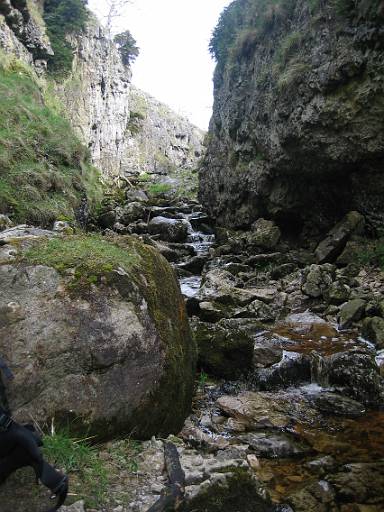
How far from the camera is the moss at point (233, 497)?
2562 mm

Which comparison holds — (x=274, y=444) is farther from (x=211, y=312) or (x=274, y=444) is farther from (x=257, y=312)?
(x=257, y=312)

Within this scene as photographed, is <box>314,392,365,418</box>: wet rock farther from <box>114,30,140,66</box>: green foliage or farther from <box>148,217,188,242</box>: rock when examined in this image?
<box>114,30,140,66</box>: green foliage

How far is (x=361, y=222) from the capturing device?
36.4 feet

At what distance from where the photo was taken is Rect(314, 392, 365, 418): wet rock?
14.9 feet

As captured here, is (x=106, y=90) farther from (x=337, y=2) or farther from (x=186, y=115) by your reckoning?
(x=186, y=115)

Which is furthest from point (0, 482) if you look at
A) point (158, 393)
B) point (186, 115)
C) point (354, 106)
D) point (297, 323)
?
point (186, 115)

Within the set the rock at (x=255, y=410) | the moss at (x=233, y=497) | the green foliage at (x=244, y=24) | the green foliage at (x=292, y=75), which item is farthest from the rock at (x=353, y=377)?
the green foliage at (x=244, y=24)

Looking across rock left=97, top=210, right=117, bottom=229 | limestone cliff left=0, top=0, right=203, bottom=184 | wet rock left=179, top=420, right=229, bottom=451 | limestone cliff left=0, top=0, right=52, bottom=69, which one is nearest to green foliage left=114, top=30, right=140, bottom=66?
limestone cliff left=0, top=0, right=203, bottom=184

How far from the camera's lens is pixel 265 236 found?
13969mm

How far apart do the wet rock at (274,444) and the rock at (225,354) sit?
1.34m

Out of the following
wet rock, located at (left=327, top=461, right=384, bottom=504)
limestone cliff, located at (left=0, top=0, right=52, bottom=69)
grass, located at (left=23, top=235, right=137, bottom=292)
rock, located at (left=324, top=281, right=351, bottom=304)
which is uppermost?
limestone cliff, located at (left=0, top=0, right=52, bottom=69)

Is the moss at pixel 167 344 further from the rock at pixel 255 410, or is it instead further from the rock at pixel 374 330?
the rock at pixel 374 330

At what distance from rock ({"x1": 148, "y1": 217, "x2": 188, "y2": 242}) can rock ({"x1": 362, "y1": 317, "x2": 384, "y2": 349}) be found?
11.5 m

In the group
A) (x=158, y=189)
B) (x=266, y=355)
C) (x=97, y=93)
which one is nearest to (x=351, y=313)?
(x=266, y=355)
